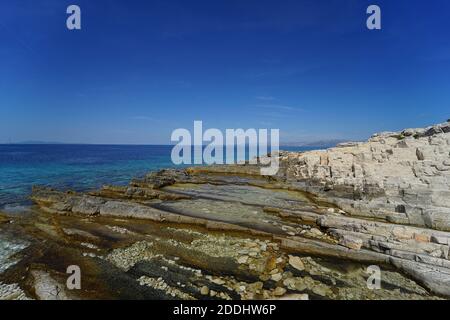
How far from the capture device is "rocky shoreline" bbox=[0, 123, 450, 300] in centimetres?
1015

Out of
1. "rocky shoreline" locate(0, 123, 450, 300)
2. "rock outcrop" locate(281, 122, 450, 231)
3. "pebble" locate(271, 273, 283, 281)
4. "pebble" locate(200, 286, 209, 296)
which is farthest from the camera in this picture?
"rock outcrop" locate(281, 122, 450, 231)

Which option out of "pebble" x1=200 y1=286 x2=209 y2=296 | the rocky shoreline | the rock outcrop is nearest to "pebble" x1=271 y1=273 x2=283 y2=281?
the rocky shoreline

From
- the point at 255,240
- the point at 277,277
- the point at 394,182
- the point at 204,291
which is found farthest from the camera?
the point at 394,182

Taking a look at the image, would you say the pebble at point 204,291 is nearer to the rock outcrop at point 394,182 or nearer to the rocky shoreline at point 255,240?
the rocky shoreline at point 255,240

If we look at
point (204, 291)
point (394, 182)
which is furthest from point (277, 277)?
point (394, 182)

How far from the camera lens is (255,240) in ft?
49.1

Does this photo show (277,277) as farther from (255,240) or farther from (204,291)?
(255,240)

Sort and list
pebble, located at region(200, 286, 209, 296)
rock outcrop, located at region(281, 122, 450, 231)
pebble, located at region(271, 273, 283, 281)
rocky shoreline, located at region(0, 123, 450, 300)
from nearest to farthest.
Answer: pebble, located at region(200, 286, 209, 296)
rocky shoreline, located at region(0, 123, 450, 300)
pebble, located at region(271, 273, 283, 281)
rock outcrop, located at region(281, 122, 450, 231)

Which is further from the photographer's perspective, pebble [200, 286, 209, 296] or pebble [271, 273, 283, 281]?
pebble [271, 273, 283, 281]

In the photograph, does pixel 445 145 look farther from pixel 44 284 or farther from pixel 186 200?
pixel 44 284

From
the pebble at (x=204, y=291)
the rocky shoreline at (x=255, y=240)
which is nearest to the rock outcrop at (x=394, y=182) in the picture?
the rocky shoreline at (x=255, y=240)

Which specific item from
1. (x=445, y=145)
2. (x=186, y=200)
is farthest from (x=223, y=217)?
(x=445, y=145)

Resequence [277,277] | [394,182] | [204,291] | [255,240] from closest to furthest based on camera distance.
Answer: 1. [204,291]
2. [277,277]
3. [255,240]
4. [394,182]

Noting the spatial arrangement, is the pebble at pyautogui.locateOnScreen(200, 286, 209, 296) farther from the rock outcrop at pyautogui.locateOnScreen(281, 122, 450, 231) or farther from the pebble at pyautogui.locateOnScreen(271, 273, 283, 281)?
the rock outcrop at pyautogui.locateOnScreen(281, 122, 450, 231)
